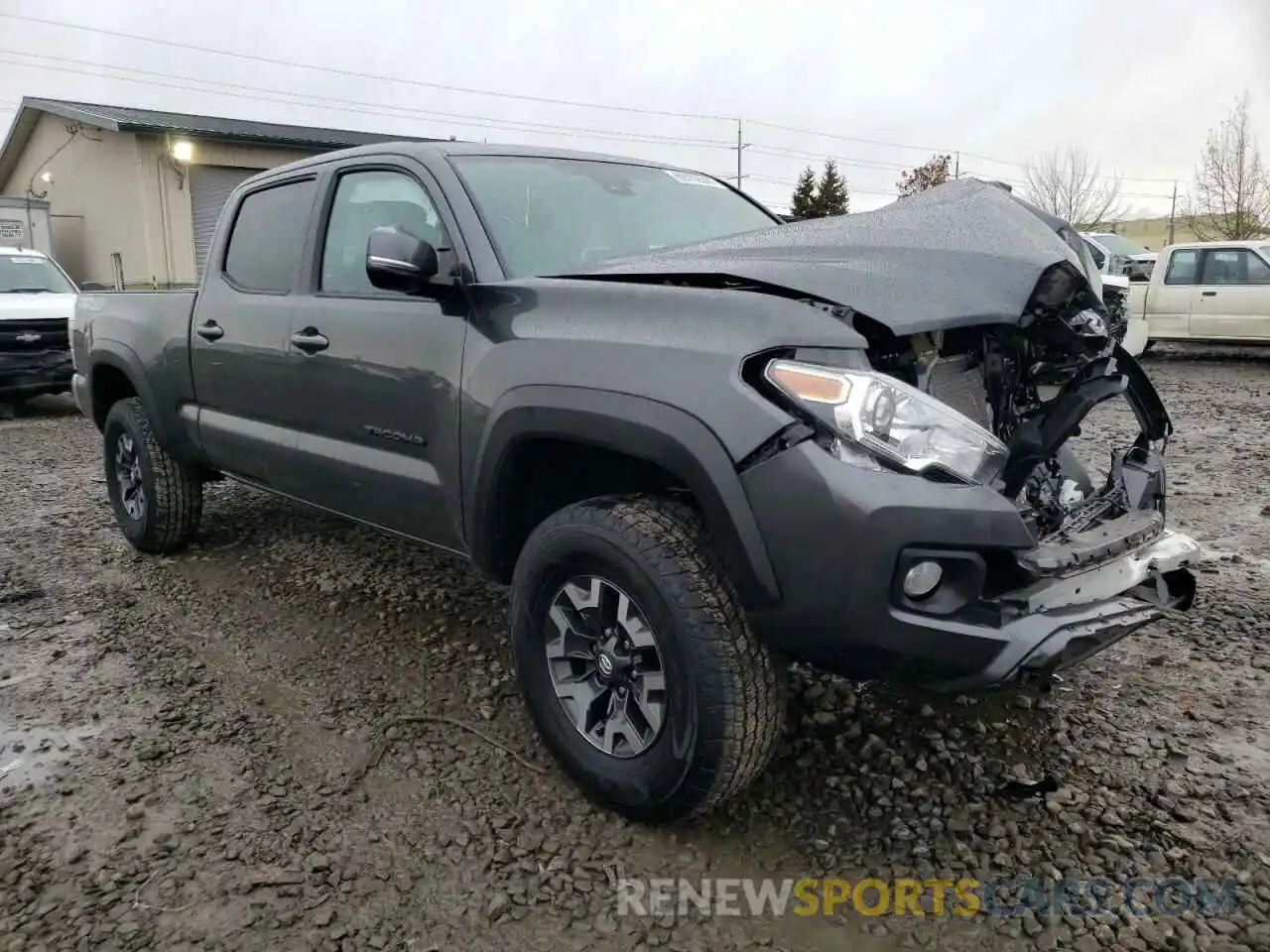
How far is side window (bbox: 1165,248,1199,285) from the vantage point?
12547 mm

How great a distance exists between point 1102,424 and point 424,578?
18.5 feet

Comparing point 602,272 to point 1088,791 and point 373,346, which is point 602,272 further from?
point 1088,791

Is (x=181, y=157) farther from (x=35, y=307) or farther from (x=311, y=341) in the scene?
(x=311, y=341)

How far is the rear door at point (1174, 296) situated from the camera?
1252cm

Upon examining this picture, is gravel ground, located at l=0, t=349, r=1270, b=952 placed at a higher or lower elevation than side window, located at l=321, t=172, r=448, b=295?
lower

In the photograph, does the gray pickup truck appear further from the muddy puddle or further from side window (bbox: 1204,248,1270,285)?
side window (bbox: 1204,248,1270,285)

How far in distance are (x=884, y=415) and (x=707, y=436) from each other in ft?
1.28

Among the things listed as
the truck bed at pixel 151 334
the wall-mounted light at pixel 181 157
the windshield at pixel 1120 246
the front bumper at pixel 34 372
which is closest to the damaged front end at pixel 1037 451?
the truck bed at pixel 151 334

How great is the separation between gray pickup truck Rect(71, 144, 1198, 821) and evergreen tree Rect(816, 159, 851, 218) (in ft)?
95.1

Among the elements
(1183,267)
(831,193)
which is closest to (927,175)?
(831,193)

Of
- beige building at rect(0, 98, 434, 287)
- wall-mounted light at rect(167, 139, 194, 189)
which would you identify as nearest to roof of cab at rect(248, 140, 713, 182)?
beige building at rect(0, 98, 434, 287)

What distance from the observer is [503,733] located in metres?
3.09

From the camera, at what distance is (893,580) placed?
6.79ft

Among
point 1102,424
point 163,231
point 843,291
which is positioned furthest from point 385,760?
point 163,231
